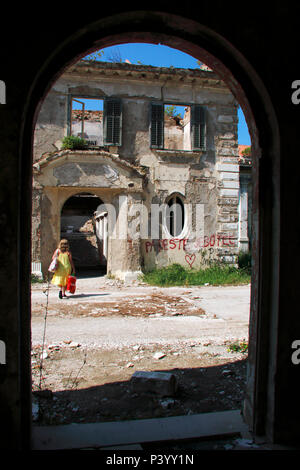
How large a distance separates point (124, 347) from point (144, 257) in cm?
730

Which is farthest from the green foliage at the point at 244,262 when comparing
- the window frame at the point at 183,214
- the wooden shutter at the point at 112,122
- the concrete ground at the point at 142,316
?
the wooden shutter at the point at 112,122

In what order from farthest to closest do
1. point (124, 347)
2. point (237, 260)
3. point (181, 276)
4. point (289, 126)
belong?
point (237, 260), point (181, 276), point (124, 347), point (289, 126)

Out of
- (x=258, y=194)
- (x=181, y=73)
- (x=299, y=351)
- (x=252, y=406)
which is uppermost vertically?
(x=181, y=73)

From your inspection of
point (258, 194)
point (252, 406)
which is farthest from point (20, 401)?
point (258, 194)

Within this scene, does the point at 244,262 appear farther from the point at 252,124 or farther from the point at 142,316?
the point at 252,124

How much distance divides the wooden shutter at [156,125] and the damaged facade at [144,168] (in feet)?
0.12

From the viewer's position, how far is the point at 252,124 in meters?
2.48

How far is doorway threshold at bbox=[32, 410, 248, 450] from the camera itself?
2299mm

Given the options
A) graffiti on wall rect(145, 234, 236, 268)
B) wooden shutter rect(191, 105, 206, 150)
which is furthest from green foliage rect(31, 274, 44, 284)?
wooden shutter rect(191, 105, 206, 150)

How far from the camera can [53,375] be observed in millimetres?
3840

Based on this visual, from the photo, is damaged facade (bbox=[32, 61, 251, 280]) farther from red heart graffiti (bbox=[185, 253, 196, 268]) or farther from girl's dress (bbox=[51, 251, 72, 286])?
girl's dress (bbox=[51, 251, 72, 286])

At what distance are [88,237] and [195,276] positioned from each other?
32.5ft

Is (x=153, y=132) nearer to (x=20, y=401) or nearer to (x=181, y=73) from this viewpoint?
(x=181, y=73)

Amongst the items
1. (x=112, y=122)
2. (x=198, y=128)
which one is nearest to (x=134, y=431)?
(x=112, y=122)
